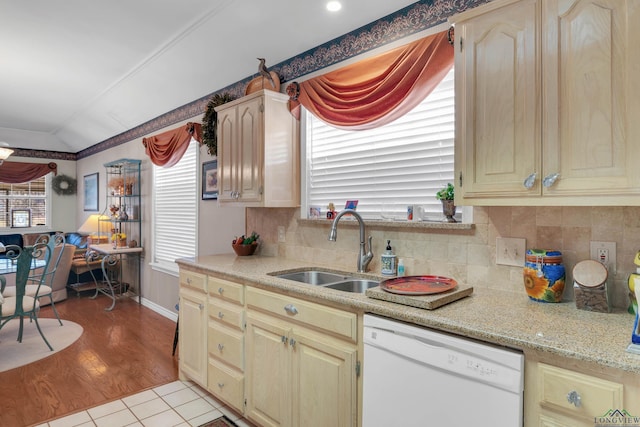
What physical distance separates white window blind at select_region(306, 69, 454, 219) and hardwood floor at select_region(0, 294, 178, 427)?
6.46ft

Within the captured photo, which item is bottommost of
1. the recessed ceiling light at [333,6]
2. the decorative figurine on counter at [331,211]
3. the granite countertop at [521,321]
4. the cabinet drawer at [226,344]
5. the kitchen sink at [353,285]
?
the cabinet drawer at [226,344]

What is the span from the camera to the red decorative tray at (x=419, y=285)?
1.65 metres

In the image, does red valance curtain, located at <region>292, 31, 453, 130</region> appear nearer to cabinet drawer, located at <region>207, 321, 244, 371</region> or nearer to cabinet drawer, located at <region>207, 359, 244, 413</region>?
cabinet drawer, located at <region>207, 321, 244, 371</region>

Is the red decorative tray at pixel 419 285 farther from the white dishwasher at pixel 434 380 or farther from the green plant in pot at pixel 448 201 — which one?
the green plant in pot at pixel 448 201

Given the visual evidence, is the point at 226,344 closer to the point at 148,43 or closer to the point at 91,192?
the point at 148,43

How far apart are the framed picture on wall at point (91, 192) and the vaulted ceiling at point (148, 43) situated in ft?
6.92

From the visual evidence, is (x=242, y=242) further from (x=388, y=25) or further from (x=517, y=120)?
(x=517, y=120)

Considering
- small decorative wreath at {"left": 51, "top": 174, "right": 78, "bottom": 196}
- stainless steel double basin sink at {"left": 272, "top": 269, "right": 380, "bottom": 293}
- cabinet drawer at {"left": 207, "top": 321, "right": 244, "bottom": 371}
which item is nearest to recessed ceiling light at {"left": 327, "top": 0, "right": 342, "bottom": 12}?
stainless steel double basin sink at {"left": 272, "top": 269, "right": 380, "bottom": 293}

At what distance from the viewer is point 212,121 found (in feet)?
11.5

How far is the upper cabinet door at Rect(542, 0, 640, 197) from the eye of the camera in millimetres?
1250

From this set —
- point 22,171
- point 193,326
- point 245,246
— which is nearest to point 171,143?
point 245,246

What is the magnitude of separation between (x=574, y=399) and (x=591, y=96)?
0.99 meters

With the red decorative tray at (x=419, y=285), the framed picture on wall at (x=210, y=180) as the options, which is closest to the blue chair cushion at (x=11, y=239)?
the framed picture on wall at (x=210, y=180)

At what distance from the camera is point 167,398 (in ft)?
8.82
